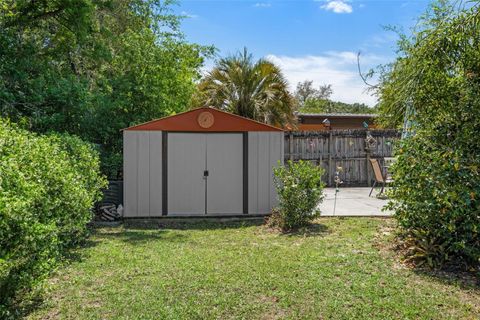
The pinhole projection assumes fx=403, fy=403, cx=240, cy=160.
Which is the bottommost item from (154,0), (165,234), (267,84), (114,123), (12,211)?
(165,234)

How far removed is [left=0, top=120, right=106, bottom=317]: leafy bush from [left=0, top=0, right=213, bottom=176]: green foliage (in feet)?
8.27

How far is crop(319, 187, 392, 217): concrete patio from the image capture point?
7.89 meters

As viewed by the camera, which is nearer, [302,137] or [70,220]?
[70,220]

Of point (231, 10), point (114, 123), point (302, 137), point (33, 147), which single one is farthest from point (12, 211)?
point (302, 137)

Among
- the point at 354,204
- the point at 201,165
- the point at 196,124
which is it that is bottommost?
the point at 354,204

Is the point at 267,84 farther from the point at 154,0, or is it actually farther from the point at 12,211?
the point at 12,211

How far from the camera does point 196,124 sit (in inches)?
312

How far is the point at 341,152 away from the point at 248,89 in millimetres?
4034

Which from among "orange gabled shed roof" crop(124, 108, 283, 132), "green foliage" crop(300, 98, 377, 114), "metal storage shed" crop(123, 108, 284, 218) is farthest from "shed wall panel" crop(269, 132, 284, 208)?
"green foliage" crop(300, 98, 377, 114)

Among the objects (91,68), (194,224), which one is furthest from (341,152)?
(91,68)

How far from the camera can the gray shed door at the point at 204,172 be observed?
26.2ft

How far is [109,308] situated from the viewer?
Answer: 3.29 m

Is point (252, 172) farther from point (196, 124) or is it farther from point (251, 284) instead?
point (251, 284)

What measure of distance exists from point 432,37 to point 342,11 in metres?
5.01
